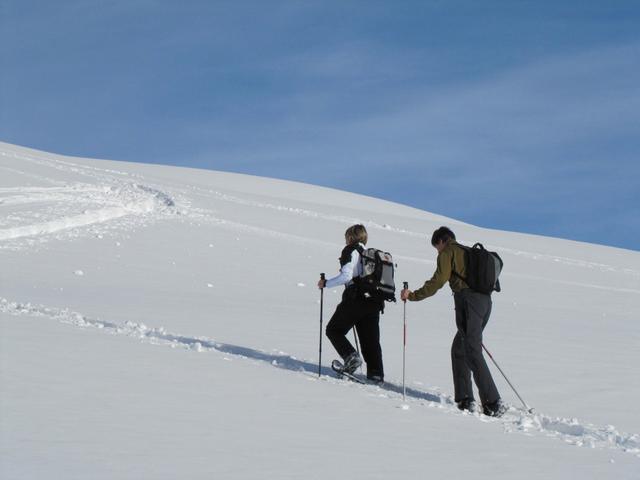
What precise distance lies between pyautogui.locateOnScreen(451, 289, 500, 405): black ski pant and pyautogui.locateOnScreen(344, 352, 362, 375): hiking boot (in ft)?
3.49

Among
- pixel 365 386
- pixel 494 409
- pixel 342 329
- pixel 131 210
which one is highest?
pixel 131 210

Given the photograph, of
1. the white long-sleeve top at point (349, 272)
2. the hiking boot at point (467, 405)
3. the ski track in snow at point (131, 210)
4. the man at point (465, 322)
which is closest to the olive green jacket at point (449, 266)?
the man at point (465, 322)

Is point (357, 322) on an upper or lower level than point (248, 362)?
upper

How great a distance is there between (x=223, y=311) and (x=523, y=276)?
12.0 m

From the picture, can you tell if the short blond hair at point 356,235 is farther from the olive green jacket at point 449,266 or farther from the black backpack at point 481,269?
the black backpack at point 481,269

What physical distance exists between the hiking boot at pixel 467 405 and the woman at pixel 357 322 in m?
1.14

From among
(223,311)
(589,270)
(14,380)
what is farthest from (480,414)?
(589,270)

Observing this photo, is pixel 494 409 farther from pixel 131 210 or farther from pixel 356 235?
pixel 131 210

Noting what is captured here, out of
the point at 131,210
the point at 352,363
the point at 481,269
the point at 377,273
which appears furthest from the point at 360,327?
the point at 131,210

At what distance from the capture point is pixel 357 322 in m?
9.48

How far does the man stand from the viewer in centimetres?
834

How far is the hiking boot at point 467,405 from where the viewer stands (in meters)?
8.36

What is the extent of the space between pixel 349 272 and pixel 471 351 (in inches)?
55.8

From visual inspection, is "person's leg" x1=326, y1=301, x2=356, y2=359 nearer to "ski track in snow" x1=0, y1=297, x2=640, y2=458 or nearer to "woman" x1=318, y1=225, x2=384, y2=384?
"woman" x1=318, y1=225, x2=384, y2=384
